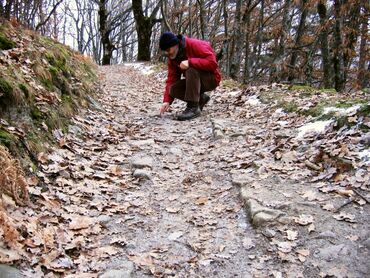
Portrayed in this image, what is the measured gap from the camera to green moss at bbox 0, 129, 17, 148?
10.1 feet

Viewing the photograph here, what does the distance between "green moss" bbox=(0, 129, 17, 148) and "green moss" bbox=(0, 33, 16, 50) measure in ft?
6.65

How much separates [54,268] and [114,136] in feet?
9.55

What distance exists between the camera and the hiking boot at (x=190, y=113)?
6.05 metres

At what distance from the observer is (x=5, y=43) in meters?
4.83

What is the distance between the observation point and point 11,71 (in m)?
4.08

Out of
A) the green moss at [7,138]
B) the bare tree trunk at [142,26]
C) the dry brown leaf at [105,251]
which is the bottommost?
the dry brown leaf at [105,251]

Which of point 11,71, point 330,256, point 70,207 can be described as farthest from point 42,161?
point 330,256

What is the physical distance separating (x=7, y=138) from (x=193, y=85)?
10.9 feet

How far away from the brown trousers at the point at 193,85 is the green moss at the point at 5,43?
2493mm

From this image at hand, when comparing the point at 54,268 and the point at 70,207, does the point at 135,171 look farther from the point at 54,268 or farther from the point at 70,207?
the point at 54,268

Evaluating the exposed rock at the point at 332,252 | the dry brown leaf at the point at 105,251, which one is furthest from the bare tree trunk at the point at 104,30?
the exposed rock at the point at 332,252

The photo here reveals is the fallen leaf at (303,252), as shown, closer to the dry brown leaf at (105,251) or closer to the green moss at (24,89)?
the dry brown leaf at (105,251)

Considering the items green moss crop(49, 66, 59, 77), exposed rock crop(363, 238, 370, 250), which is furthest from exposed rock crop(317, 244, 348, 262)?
green moss crop(49, 66, 59, 77)

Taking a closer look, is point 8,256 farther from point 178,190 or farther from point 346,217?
point 346,217
